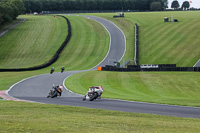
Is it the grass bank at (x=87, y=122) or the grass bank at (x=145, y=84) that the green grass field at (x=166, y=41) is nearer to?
the grass bank at (x=145, y=84)

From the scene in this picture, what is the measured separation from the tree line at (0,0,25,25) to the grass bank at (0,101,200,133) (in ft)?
279

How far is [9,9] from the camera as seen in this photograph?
10469cm

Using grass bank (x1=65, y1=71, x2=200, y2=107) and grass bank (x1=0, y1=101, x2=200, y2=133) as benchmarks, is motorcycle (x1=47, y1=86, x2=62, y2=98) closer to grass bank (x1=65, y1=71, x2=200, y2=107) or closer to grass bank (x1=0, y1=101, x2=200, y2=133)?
grass bank (x1=65, y1=71, x2=200, y2=107)

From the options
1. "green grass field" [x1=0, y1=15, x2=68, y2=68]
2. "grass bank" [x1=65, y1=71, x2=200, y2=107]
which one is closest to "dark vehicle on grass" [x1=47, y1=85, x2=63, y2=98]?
"grass bank" [x1=65, y1=71, x2=200, y2=107]

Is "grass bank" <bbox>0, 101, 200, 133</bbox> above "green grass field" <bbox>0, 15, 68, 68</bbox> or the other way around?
above

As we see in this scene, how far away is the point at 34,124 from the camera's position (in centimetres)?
1430

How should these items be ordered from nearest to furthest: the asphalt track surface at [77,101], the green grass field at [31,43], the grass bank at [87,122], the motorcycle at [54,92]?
the grass bank at [87,122]
the asphalt track surface at [77,101]
the motorcycle at [54,92]
the green grass field at [31,43]

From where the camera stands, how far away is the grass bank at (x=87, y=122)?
540 inches

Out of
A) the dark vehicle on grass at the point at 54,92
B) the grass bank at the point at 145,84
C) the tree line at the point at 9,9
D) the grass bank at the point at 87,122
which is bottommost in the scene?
the grass bank at the point at 145,84

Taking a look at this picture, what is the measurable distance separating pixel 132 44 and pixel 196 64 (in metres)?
20.8

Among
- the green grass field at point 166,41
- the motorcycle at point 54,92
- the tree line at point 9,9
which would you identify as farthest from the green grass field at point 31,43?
the motorcycle at point 54,92

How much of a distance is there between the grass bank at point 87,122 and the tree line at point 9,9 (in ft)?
279

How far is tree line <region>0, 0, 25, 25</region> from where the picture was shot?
101 meters

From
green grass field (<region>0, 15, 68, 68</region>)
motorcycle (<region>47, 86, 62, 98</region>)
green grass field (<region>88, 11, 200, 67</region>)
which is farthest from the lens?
green grass field (<region>0, 15, 68, 68</region>)
